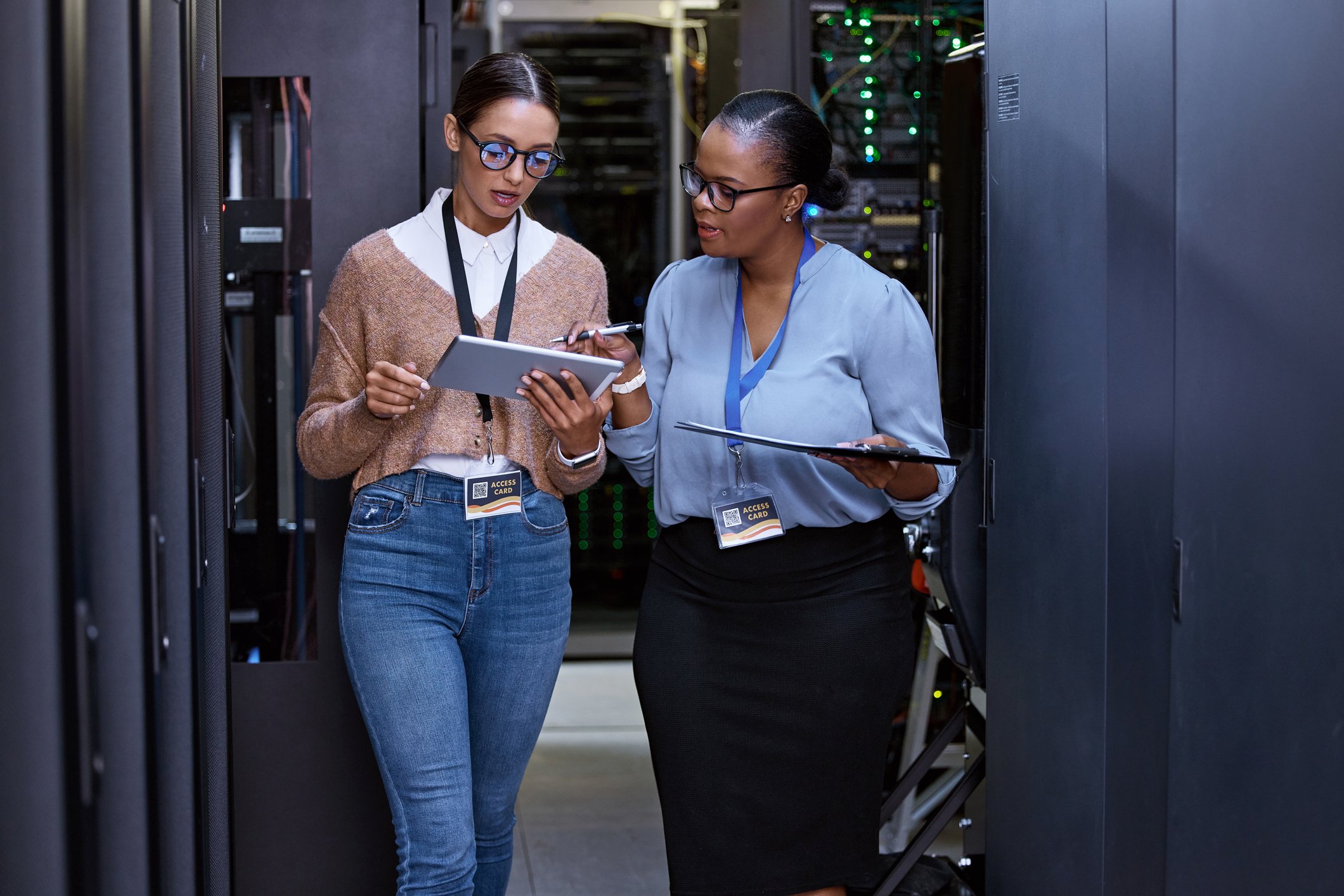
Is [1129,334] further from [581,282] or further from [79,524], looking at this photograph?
[79,524]

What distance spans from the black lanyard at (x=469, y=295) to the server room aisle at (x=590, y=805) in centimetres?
153

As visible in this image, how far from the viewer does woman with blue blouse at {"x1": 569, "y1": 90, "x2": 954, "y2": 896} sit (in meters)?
1.96

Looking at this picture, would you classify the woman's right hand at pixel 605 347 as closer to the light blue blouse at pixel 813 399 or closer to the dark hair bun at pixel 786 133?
the light blue blouse at pixel 813 399

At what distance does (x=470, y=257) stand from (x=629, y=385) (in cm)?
31

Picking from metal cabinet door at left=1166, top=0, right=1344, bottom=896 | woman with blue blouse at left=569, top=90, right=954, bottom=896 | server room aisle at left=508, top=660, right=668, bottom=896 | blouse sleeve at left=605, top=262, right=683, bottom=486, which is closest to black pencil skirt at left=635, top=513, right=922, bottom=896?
woman with blue blouse at left=569, top=90, right=954, bottom=896

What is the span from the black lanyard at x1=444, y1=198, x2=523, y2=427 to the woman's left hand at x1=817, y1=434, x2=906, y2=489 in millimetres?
504

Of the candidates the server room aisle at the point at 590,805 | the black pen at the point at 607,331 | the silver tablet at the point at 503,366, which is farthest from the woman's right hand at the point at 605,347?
the server room aisle at the point at 590,805

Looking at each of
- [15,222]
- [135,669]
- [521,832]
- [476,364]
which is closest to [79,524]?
[135,669]

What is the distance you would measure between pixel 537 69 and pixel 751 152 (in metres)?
0.35

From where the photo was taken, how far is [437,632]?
1929mm

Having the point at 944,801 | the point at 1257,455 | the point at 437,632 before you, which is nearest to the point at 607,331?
the point at 437,632

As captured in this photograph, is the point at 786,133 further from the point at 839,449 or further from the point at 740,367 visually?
the point at 839,449

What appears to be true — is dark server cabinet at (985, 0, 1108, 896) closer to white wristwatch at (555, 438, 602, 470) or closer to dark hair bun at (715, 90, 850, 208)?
dark hair bun at (715, 90, 850, 208)

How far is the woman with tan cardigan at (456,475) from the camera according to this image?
1896mm
